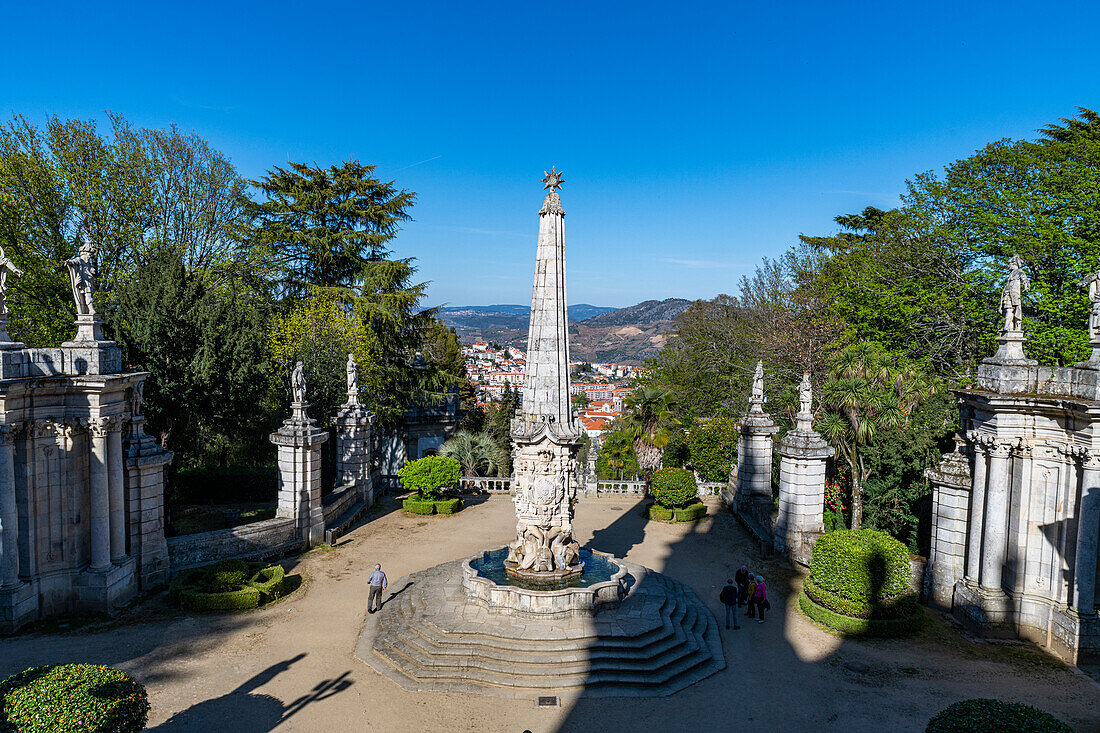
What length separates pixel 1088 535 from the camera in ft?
44.1

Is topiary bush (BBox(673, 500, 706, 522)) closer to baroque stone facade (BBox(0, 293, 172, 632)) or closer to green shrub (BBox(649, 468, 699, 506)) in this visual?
green shrub (BBox(649, 468, 699, 506))

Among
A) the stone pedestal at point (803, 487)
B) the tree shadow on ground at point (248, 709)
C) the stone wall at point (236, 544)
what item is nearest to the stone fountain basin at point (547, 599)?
the tree shadow on ground at point (248, 709)

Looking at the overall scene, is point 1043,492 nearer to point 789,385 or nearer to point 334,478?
point 789,385

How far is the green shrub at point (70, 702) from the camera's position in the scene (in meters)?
8.03

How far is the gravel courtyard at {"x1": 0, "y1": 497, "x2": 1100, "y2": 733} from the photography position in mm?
11461

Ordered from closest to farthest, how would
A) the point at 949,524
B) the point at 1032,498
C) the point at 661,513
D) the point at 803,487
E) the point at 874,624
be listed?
the point at 1032,498 < the point at 874,624 < the point at 949,524 < the point at 803,487 < the point at 661,513

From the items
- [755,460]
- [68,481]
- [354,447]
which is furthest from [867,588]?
[68,481]

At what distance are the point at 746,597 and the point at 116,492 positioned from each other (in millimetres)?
16373

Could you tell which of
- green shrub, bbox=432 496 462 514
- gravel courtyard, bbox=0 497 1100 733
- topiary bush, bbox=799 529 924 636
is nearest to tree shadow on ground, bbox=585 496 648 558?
gravel courtyard, bbox=0 497 1100 733

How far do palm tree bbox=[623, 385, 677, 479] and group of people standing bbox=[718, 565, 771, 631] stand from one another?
13.0 metres

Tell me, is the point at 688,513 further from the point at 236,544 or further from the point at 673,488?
the point at 236,544

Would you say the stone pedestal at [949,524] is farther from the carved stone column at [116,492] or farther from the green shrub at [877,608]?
the carved stone column at [116,492]

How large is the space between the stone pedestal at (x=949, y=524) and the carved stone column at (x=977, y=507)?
10.6 inches

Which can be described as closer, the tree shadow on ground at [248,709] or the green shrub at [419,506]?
the tree shadow on ground at [248,709]
